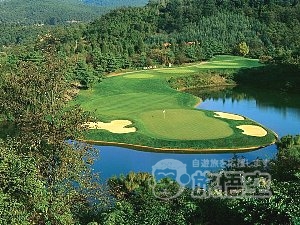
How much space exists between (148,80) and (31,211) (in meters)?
41.4

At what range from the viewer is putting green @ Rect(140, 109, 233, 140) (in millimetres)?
30625

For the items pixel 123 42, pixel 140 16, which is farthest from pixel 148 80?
pixel 140 16

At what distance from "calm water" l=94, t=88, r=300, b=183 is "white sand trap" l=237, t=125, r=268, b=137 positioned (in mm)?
1388

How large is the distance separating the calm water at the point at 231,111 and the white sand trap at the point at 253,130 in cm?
139

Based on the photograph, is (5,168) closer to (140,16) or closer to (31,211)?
(31,211)

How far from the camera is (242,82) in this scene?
190ft

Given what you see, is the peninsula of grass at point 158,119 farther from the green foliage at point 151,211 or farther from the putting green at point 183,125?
the green foliage at point 151,211

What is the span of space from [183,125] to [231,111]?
989cm

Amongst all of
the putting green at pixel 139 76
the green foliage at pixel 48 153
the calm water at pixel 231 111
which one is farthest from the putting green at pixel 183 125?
the putting green at pixel 139 76

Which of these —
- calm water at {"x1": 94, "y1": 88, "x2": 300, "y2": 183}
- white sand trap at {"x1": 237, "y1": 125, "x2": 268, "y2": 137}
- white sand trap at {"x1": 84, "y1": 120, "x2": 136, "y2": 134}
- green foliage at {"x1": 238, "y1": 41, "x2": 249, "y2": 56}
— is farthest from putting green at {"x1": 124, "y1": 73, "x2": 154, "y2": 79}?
white sand trap at {"x1": 237, "y1": 125, "x2": 268, "y2": 137}

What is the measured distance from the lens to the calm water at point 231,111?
83.8 feet

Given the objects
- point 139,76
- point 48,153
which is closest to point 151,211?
point 48,153

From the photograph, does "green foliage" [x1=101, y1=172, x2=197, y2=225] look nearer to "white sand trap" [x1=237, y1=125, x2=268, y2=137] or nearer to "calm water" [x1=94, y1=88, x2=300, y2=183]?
"calm water" [x1=94, y1=88, x2=300, y2=183]

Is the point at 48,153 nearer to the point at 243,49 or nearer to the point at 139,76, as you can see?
the point at 139,76
